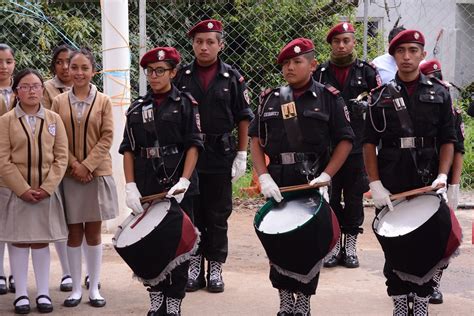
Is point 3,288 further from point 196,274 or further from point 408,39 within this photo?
point 408,39

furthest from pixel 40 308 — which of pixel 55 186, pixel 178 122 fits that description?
pixel 178 122

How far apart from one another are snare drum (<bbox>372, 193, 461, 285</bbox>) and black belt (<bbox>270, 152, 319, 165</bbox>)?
1.98ft

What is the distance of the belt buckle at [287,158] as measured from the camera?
5051 mm

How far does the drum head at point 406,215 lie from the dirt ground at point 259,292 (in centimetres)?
95

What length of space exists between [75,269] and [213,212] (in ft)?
3.71

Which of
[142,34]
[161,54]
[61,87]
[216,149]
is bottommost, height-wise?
[216,149]

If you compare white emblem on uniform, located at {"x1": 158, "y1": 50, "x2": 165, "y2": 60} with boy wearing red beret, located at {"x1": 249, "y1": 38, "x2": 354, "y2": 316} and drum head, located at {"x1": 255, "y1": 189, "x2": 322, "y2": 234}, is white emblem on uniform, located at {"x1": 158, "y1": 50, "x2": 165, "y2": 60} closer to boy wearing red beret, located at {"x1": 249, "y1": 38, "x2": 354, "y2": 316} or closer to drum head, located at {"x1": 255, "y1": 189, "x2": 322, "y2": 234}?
boy wearing red beret, located at {"x1": 249, "y1": 38, "x2": 354, "y2": 316}

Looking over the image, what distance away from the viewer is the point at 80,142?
5.81 metres

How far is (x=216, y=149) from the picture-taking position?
611 cm

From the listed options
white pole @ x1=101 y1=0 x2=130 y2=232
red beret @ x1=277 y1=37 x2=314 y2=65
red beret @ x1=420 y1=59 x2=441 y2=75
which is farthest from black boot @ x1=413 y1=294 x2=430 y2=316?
white pole @ x1=101 y1=0 x2=130 y2=232

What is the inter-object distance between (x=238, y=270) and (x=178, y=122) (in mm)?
1969

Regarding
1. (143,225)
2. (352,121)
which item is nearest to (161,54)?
(143,225)

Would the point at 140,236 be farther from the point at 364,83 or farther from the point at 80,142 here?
the point at 364,83

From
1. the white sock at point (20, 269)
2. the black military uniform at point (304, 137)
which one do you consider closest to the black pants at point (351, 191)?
the black military uniform at point (304, 137)
